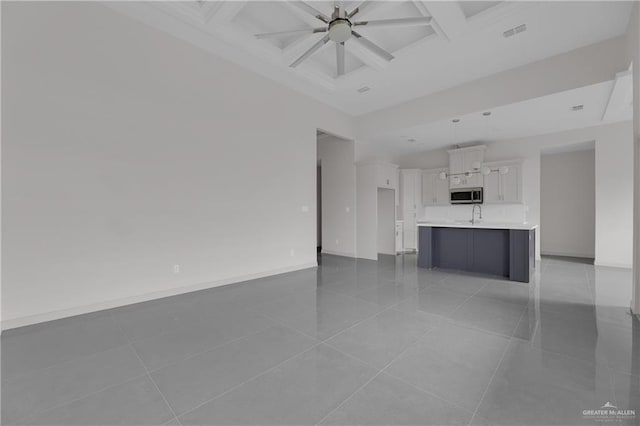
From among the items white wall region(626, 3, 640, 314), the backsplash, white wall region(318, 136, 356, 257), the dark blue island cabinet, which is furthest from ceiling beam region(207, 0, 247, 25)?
the backsplash

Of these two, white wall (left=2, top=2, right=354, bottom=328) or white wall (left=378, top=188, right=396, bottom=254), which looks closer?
white wall (left=2, top=2, right=354, bottom=328)

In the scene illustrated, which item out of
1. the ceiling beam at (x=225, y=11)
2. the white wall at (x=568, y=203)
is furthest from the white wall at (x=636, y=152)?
the white wall at (x=568, y=203)

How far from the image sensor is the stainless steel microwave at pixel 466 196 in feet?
23.6

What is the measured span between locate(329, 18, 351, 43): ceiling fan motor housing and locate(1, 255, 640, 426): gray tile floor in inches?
122

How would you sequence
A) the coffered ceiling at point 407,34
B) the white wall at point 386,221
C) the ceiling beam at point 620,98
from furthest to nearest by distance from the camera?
the white wall at point 386,221 < the ceiling beam at point 620,98 < the coffered ceiling at point 407,34

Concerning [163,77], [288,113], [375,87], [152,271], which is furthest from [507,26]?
[152,271]

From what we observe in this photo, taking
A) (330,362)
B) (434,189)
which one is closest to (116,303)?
(330,362)

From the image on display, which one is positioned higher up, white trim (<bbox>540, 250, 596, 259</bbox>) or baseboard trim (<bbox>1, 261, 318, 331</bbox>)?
baseboard trim (<bbox>1, 261, 318, 331</bbox>)

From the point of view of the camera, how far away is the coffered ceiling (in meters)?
3.27

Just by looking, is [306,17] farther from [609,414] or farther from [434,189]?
[434,189]

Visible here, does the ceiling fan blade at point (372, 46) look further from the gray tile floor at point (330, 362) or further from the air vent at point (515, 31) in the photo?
the gray tile floor at point (330, 362)

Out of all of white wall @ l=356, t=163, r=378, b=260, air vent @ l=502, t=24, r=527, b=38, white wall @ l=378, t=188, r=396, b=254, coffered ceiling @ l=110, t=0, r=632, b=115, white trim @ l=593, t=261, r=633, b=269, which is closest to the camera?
coffered ceiling @ l=110, t=0, r=632, b=115

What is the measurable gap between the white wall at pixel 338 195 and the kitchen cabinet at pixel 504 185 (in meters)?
Result: 3.69

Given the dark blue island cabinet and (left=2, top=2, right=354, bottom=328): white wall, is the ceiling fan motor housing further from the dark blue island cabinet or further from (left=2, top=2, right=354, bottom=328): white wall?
the dark blue island cabinet
